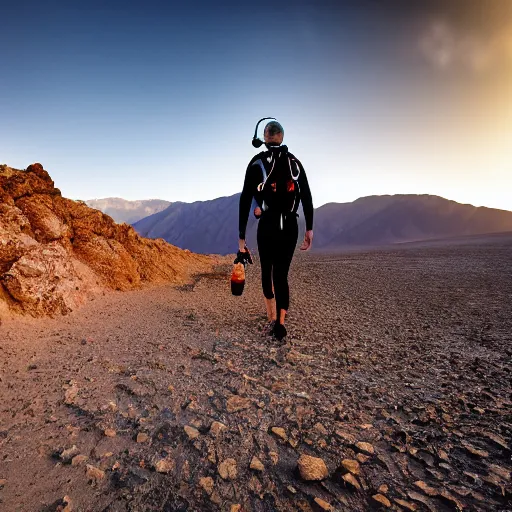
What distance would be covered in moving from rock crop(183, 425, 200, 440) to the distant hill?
64737mm

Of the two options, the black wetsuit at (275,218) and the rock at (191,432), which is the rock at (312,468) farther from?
the black wetsuit at (275,218)

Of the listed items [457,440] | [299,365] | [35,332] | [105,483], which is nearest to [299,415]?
[299,365]

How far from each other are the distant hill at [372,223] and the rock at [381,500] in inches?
2570

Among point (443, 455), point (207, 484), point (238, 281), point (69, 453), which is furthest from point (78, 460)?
point (238, 281)

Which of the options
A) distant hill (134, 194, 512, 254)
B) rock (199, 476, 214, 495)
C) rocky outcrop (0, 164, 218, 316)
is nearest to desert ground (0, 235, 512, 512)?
rock (199, 476, 214, 495)

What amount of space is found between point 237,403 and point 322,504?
1.01m

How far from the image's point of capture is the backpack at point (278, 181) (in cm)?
375

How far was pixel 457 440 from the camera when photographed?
190 cm

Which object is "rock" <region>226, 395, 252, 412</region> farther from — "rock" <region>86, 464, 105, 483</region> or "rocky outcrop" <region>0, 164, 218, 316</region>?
"rocky outcrop" <region>0, 164, 218, 316</region>

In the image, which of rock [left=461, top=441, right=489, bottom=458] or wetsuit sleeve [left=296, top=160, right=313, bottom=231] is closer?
rock [left=461, top=441, right=489, bottom=458]

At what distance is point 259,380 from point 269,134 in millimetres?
2957

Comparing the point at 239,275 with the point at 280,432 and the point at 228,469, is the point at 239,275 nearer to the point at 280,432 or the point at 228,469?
the point at 280,432

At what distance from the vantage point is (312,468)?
170 centimetres

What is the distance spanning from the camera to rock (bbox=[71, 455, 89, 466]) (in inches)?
67.8
